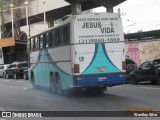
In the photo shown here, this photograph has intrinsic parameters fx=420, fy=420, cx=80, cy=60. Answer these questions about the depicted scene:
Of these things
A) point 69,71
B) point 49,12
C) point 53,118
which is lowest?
point 53,118

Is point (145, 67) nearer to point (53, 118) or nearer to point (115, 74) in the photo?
point (115, 74)

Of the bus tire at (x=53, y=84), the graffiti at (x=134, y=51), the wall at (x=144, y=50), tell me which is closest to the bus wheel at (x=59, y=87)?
the bus tire at (x=53, y=84)

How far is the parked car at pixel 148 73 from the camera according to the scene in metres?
24.8

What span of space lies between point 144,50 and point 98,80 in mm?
17154

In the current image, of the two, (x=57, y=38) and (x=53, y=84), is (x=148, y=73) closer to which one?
(x=53, y=84)

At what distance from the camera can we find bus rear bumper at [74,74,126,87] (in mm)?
17891

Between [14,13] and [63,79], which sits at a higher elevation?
[14,13]

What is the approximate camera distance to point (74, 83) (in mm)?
17891

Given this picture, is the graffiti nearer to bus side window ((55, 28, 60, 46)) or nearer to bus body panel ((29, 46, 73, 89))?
bus body panel ((29, 46, 73, 89))

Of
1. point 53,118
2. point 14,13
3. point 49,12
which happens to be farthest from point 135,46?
point 14,13

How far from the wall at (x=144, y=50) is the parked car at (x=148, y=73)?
7233mm

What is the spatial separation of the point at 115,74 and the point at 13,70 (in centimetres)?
2466

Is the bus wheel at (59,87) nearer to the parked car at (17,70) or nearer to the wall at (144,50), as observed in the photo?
the wall at (144,50)

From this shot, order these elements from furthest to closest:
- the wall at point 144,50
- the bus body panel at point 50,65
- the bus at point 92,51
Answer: the wall at point 144,50, the bus body panel at point 50,65, the bus at point 92,51
